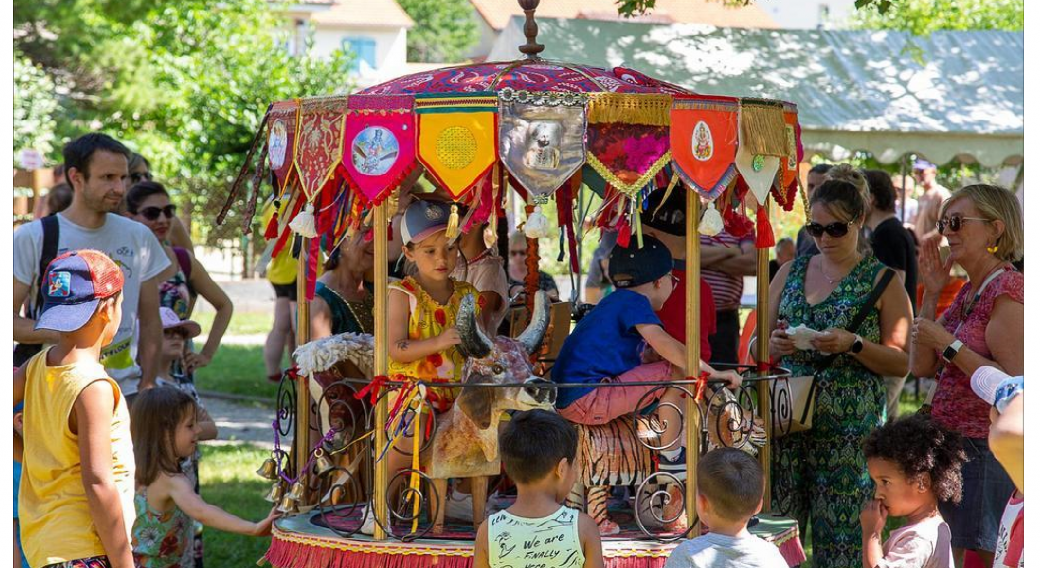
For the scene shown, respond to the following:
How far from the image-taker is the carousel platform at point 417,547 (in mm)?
4691

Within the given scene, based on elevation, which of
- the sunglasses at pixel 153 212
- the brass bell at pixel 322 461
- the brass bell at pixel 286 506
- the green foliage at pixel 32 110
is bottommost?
the brass bell at pixel 286 506

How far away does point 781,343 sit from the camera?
5652 millimetres

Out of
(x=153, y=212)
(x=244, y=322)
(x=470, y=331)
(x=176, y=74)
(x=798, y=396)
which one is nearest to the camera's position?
(x=470, y=331)

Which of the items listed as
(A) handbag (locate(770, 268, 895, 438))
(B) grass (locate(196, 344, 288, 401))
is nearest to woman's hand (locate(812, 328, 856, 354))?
(A) handbag (locate(770, 268, 895, 438))

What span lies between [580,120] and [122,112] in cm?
2203

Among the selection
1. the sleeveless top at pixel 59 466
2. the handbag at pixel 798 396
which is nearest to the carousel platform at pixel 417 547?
the handbag at pixel 798 396

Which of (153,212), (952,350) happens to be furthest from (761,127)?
(153,212)

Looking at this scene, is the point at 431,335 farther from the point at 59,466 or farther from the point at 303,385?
the point at 59,466

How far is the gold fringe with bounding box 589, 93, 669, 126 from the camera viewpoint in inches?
178

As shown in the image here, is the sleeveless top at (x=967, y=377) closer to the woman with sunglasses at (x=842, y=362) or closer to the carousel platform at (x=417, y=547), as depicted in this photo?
the woman with sunglasses at (x=842, y=362)

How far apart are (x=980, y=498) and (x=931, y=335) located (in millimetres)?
676

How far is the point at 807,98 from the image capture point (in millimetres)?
10141

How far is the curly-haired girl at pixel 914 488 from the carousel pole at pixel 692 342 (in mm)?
720

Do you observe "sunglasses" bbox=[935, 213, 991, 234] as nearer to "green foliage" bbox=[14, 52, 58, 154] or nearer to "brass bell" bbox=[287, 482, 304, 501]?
"brass bell" bbox=[287, 482, 304, 501]
